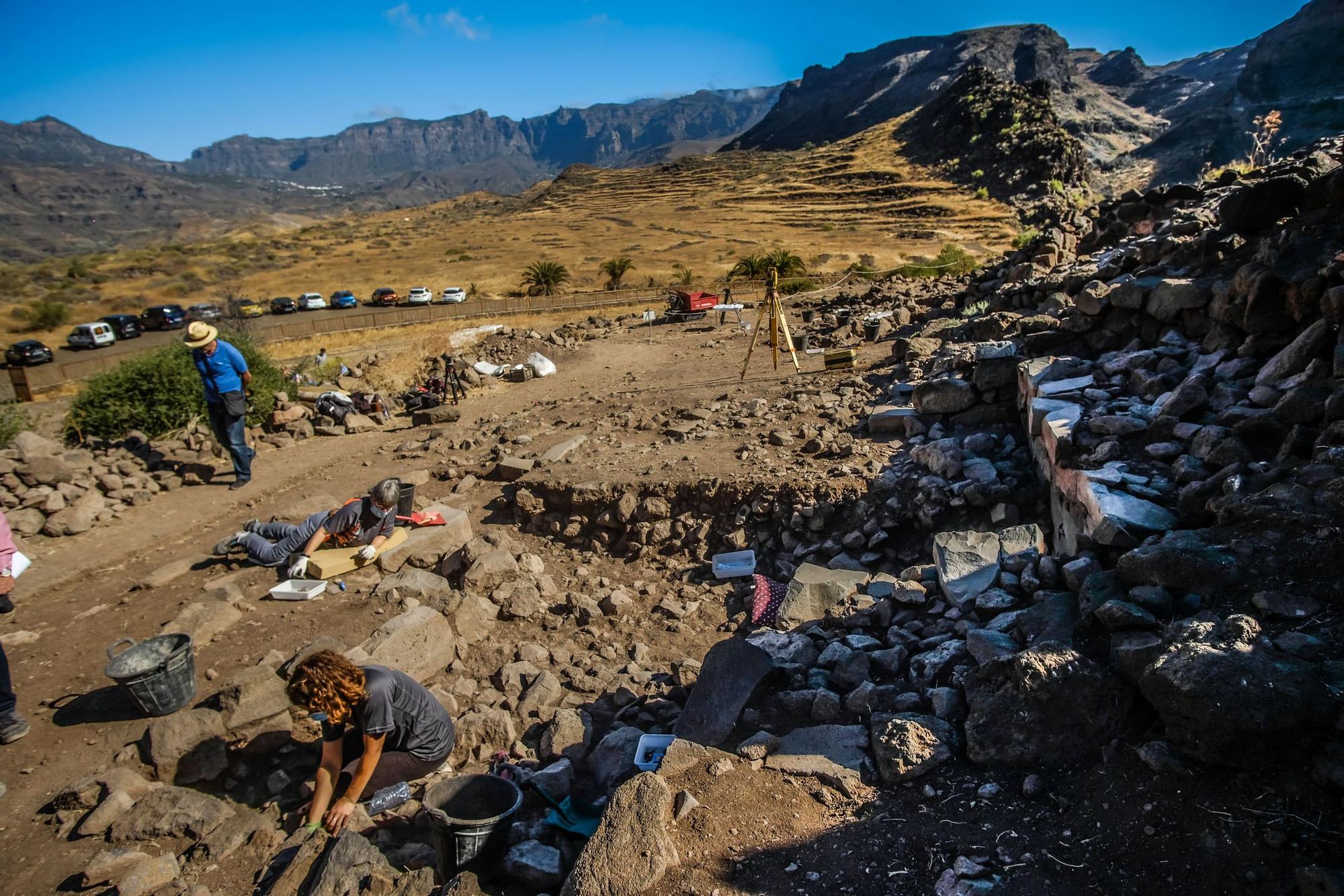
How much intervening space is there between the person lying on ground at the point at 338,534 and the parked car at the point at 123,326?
127 feet

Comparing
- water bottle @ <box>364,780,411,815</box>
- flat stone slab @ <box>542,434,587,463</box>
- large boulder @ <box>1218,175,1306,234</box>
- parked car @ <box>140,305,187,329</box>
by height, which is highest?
large boulder @ <box>1218,175,1306,234</box>

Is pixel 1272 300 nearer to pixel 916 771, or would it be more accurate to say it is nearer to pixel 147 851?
pixel 916 771

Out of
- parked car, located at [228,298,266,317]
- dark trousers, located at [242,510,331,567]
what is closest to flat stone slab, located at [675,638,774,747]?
dark trousers, located at [242,510,331,567]

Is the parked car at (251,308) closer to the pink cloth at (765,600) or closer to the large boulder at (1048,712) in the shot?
the pink cloth at (765,600)

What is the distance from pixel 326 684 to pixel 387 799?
0.83m

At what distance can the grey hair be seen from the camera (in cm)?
679

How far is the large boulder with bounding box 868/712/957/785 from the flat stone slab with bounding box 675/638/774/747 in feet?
3.06

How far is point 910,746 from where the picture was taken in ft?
11.0

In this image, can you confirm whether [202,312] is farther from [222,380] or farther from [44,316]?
[222,380]

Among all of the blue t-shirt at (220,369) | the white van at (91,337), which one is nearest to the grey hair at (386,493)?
the blue t-shirt at (220,369)

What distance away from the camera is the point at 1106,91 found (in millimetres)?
107375

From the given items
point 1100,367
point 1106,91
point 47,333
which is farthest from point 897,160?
point 1100,367

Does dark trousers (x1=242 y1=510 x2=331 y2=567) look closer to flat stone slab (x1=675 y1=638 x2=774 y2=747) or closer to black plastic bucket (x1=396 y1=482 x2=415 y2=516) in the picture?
black plastic bucket (x1=396 y1=482 x2=415 y2=516)

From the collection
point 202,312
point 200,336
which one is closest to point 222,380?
point 200,336
